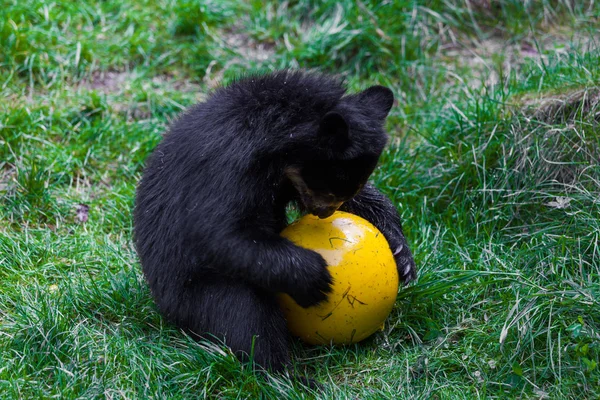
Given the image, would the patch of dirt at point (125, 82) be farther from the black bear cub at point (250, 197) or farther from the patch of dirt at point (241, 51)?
the black bear cub at point (250, 197)

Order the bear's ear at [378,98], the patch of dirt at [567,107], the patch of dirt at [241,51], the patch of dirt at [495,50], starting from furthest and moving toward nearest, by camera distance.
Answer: the patch of dirt at [241,51]
the patch of dirt at [495,50]
the patch of dirt at [567,107]
the bear's ear at [378,98]

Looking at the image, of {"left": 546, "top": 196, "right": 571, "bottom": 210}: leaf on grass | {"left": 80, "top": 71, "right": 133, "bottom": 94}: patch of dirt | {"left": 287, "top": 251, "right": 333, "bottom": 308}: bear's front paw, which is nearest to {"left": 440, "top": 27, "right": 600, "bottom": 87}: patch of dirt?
{"left": 546, "top": 196, "right": 571, "bottom": 210}: leaf on grass

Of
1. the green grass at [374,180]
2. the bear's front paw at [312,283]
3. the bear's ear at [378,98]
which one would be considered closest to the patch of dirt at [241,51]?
the green grass at [374,180]

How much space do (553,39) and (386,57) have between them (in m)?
1.73

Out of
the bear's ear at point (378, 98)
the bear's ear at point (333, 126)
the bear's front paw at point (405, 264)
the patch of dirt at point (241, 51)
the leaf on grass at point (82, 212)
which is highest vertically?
the bear's ear at point (333, 126)

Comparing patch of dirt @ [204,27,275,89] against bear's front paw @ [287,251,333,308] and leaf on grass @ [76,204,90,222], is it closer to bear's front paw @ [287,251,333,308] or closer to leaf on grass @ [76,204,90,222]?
leaf on grass @ [76,204,90,222]

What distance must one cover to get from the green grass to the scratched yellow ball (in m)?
0.19

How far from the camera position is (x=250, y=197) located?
4.39m

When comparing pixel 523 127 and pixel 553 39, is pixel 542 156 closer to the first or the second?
pixel 523 127

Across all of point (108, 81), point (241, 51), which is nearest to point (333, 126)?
point (108, 81)

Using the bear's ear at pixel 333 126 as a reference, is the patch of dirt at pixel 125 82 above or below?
below

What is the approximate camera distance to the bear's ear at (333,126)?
4312 millimetres

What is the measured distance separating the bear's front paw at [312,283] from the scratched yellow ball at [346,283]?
0.06m

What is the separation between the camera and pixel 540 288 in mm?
4594
